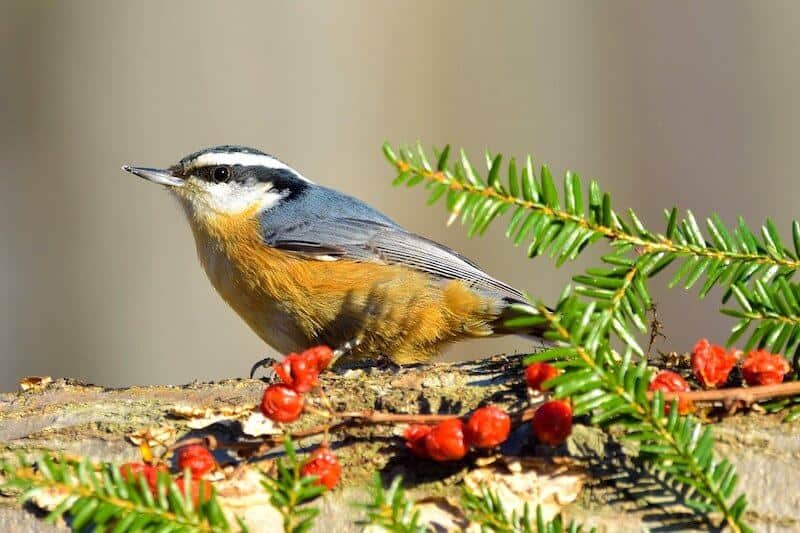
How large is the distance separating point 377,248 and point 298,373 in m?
1.74

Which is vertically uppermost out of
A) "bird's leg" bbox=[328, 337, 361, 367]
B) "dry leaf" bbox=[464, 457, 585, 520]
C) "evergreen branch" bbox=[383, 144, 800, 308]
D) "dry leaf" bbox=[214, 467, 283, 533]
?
"evergreen branch" bbox=[383, 144, 800, 308]

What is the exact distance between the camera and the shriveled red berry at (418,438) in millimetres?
1612

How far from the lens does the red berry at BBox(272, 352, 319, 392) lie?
170cm

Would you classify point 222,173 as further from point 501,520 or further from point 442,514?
point 501,520

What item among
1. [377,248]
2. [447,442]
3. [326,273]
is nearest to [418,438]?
[447,442]

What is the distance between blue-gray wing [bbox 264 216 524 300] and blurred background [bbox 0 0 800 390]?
169 cm

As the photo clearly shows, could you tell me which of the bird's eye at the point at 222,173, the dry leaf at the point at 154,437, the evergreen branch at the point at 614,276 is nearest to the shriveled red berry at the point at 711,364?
the evergreen branch at the point at 614,276

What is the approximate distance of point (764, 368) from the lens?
1571 millimetres

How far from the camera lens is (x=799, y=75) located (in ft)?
19.2

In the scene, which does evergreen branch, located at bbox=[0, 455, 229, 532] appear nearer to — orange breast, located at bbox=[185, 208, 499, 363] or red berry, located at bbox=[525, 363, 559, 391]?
red berry, located at bbox=[525, 363, 559, 391]

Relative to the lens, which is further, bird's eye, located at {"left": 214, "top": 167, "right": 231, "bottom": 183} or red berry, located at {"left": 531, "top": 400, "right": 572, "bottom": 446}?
bird's eye, located at {"left": 214, "top": 167, "right": 231, "bottom": 183}

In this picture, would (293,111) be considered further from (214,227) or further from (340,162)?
(214,227)

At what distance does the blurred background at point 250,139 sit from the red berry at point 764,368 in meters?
3.54

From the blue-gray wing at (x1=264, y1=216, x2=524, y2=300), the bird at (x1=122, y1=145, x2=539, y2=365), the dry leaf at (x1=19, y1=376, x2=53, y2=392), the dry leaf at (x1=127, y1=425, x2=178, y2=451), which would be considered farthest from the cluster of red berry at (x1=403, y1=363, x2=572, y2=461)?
the blue-gray wing at (x1=264, y1=216, x2=524, y2=300)
